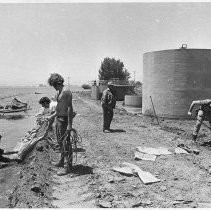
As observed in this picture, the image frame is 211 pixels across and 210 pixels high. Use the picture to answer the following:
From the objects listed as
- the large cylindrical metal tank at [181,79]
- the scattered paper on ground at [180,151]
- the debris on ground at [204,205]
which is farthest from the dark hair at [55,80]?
the large cylindrical metal tank at [181,79]

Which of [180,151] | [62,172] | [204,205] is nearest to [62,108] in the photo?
[62,172]

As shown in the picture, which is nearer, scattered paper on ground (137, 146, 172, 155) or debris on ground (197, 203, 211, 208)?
debris on ground (197, 203, 211, 208)

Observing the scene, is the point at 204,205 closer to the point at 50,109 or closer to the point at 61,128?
the point at 61,128

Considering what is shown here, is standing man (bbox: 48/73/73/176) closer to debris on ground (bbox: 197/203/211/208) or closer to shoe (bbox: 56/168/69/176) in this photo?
shoe (bbox: 56/168/69/176)

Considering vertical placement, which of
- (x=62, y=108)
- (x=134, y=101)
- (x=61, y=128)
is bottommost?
(x=134, y=101)

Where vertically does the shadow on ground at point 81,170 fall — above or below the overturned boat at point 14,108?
above

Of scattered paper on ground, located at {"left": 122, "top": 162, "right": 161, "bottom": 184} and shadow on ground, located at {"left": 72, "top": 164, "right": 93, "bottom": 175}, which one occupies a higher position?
scattered paper on ground, located at {"left": 122, "top": 162, "right": 161, "bottom": 184}

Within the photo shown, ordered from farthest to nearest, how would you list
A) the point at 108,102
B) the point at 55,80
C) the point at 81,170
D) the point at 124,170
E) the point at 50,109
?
the point at 108,102
the point at 50,109
the point at 81,170
the point at 124,170
the point at 55,80

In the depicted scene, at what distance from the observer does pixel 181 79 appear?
52.8 feet

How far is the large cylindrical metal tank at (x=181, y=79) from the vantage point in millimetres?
15938

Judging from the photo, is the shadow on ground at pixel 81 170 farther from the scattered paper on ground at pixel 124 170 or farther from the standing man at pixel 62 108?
the scattered paper on ground at pixel 124 170

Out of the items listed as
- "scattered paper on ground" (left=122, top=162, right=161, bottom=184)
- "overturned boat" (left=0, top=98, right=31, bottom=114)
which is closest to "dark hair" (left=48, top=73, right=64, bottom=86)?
"scattered paper on ground" (left=122, top=162, right=161, bottom=184)

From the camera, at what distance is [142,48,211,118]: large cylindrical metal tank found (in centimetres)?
1594

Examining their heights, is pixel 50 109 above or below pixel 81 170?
above
